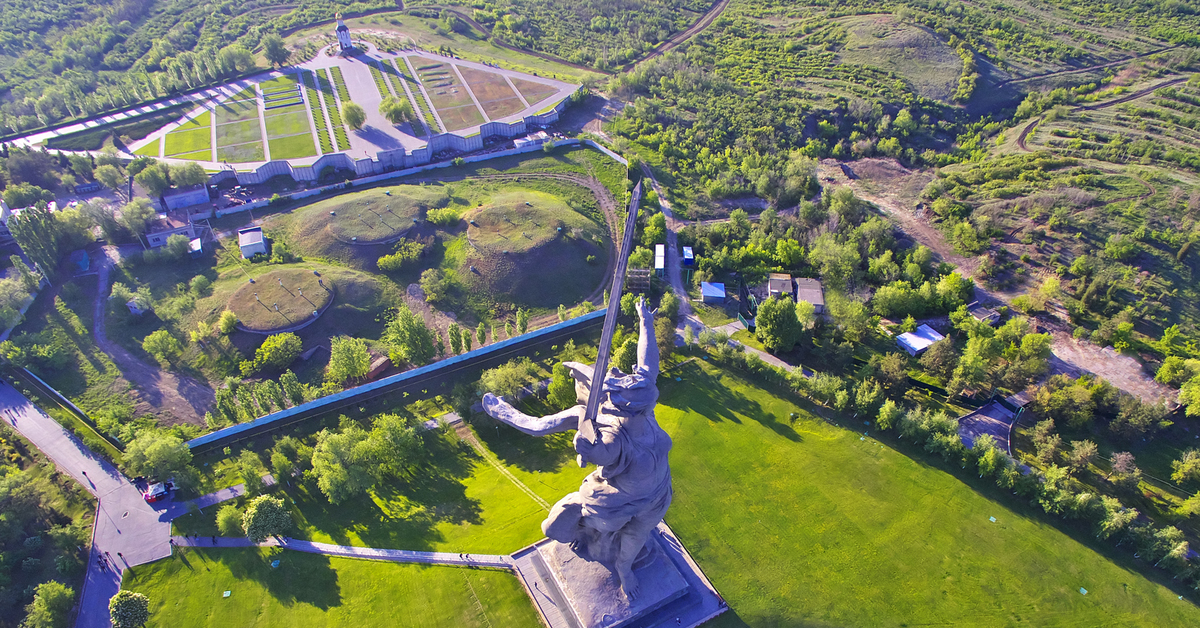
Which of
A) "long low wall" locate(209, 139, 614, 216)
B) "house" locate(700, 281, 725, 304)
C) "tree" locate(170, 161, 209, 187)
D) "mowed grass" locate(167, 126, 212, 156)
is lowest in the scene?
"house" locate(700, 281, 725, 304)

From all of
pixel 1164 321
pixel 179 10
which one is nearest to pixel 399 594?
pixel 1164 321

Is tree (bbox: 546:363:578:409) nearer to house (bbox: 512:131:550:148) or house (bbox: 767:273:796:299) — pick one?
house (bbox: 767:273:796:299)

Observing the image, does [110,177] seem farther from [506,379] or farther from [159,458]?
[506,379]

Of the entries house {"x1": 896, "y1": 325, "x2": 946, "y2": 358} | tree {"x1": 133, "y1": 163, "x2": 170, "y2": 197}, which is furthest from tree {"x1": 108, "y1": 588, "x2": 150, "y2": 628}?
house {"x1": 896, "y1": 325, "x2": 946, "y2": 358}

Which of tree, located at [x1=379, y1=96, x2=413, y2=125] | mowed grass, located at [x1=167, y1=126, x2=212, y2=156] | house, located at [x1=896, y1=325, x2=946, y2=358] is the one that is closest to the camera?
house, located at [x1=896, y1=325, x2=946, y2=358]

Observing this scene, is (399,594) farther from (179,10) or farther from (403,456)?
(179,10)

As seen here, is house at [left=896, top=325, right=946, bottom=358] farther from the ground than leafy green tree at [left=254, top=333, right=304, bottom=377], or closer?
closer

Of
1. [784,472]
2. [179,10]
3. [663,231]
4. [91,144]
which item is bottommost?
[784,472]

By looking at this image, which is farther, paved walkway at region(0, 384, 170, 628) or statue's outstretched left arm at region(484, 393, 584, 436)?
paved walkway at region(0, 384, 170, 628)
